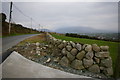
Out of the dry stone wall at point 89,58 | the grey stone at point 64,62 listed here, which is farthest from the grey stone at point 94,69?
the grey stone at point 64,62

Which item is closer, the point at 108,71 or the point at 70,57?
the point at 108,71

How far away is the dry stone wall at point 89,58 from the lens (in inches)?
130

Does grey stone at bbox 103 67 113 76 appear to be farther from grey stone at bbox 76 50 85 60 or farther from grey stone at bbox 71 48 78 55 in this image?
grey stone at bbox 71 48 78 55

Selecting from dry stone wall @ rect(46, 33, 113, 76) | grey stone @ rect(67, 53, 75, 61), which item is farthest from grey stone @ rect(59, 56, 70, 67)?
grey stone @ rect(67, 53, 75, 61)

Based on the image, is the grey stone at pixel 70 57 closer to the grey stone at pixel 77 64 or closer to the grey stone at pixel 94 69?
the grey stone at pixel 77 64

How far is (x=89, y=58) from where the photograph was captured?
344 centimetres

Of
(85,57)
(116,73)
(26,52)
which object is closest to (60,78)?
(85,57)

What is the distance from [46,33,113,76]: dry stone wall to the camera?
329 centimetres

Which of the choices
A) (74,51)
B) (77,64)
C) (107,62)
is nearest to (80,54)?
(74,51)

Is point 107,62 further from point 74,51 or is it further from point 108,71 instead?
point 74,51

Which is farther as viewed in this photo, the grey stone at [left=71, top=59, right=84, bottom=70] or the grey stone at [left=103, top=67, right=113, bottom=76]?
the grey stone at [left=71, top=59, right=84, bottom=70]

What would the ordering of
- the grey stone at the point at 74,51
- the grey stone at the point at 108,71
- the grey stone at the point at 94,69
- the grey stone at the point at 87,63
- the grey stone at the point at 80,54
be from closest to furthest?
the grey stone at the point at 108,71 → the grey stone at the point at 94,69 → the grey stone at the point at 87,63 → the grey stone at the point at 80,54 → the grey stone at the point at 74,51

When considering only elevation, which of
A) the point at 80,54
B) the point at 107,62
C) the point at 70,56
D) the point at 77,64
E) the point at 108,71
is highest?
the point at 80,54

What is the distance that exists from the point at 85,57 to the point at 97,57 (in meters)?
0.40
